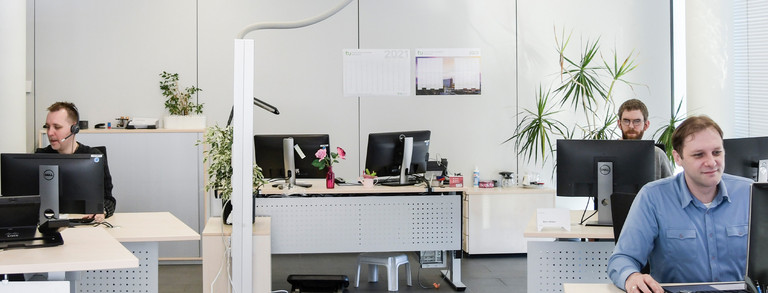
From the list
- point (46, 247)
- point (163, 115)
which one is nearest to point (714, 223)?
point (46, 247)

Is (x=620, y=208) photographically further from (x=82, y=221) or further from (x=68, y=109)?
(x=68, y=109)

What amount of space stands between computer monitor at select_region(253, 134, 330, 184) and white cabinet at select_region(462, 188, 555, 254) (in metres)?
1.91

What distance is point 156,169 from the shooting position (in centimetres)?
716

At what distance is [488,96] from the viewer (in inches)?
316

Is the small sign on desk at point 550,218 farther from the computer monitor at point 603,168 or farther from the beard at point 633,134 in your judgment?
the beard at point 633,134

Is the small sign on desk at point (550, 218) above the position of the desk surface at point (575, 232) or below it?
above

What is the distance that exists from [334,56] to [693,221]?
529cm

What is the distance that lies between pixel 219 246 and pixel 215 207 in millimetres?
409

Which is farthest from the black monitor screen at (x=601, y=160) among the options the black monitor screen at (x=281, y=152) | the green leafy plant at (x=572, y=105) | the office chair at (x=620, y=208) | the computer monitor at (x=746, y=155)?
the green leafy plant at (x=572, y=105)

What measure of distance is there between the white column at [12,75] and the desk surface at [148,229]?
150 cm

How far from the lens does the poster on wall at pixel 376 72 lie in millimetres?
7797

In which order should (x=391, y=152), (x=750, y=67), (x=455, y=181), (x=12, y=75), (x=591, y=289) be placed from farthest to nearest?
(x=750, y=67), (x=391, y=152), (x=455, y=181), (x=12, y=75), (x=591, y=289)

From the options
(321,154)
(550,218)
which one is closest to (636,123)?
(550,218)

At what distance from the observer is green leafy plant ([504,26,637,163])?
7.89 meters
